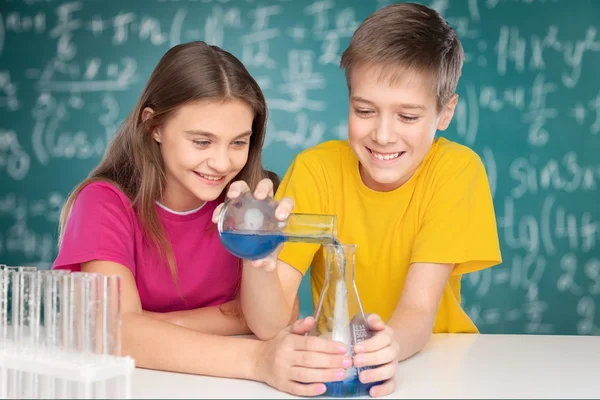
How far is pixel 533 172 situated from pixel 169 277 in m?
2.77

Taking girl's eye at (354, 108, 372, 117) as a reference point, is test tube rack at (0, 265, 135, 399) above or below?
below

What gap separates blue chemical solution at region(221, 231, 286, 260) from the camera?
1181mm

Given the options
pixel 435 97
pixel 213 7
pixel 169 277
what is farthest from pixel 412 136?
pixel 213 7

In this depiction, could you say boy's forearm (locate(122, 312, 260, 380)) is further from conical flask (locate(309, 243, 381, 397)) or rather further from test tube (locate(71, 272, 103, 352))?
test tube (locate(71, 272, 103, 352))

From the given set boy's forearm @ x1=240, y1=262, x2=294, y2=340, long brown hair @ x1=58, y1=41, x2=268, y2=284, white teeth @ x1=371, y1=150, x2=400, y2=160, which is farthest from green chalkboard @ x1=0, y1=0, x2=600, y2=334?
boy's forearm @ x1=240, y1=262, x2=294, y2=340

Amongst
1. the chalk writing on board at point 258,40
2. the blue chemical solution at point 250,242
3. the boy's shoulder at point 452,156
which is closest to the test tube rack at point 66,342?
the blue chemical solution at point 250,242

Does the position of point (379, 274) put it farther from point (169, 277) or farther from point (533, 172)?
point (533, 172)

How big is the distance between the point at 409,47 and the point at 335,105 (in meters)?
2.48

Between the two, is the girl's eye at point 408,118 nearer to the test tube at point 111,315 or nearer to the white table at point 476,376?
the white table at point 476,376

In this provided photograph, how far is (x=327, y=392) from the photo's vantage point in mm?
1134

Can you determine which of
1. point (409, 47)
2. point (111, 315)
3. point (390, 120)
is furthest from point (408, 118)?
point (111, 315)

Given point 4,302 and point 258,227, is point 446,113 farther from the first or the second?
point 4,302

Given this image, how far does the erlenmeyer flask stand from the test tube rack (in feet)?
0.74

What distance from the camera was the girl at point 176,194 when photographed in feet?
5.05
